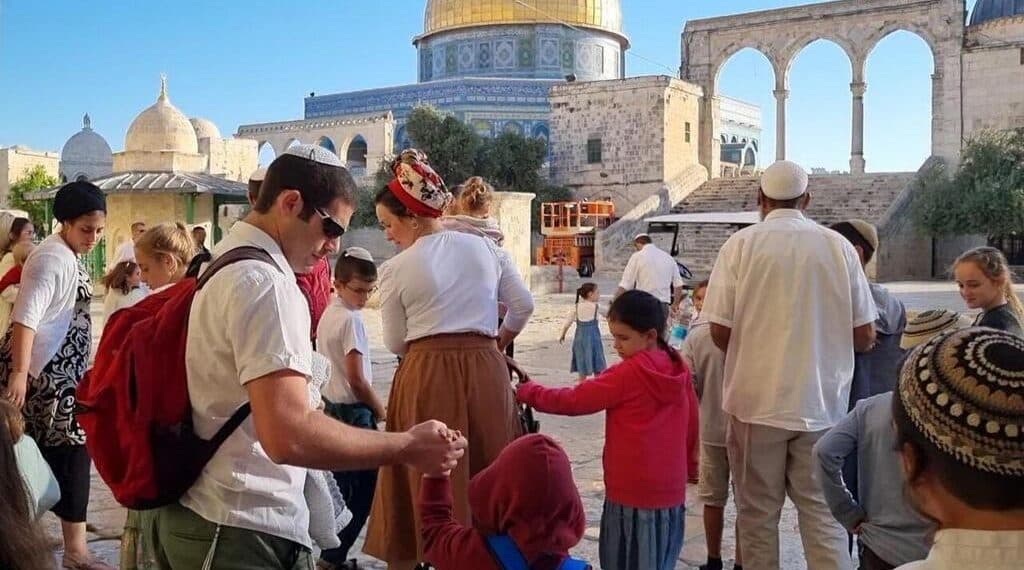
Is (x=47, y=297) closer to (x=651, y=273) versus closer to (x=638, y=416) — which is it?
(x=638, y=416)

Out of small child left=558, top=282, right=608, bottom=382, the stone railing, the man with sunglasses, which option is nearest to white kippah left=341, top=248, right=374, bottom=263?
the man with sunglasses

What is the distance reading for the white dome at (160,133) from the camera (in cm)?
2048

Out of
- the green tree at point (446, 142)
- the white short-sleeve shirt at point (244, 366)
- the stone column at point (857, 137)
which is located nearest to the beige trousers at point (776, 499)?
the white short-sleeve shirt at point (244, 366)

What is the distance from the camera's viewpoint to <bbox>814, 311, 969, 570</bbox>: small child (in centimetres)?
246

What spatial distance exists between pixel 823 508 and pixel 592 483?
6.68 feet

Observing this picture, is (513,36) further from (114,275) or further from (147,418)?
(147,418)

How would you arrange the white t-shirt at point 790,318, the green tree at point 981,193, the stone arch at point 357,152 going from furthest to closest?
the stone arch at point 357,152
the green tree at point 981,193
the white t-shirt at point 790,318

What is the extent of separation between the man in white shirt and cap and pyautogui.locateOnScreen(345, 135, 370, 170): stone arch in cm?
3821

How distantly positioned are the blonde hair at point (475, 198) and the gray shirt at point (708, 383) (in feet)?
4.10

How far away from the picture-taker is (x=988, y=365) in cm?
122

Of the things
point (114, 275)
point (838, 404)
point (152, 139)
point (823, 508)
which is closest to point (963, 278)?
point (838, 404)

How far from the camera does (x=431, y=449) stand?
1894mm

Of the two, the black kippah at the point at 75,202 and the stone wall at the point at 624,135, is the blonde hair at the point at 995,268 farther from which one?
the stone wall at the point at 624,135

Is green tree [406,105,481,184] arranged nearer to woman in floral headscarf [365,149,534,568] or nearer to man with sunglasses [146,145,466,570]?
woman in floral headscarf [365,149,534,568]
